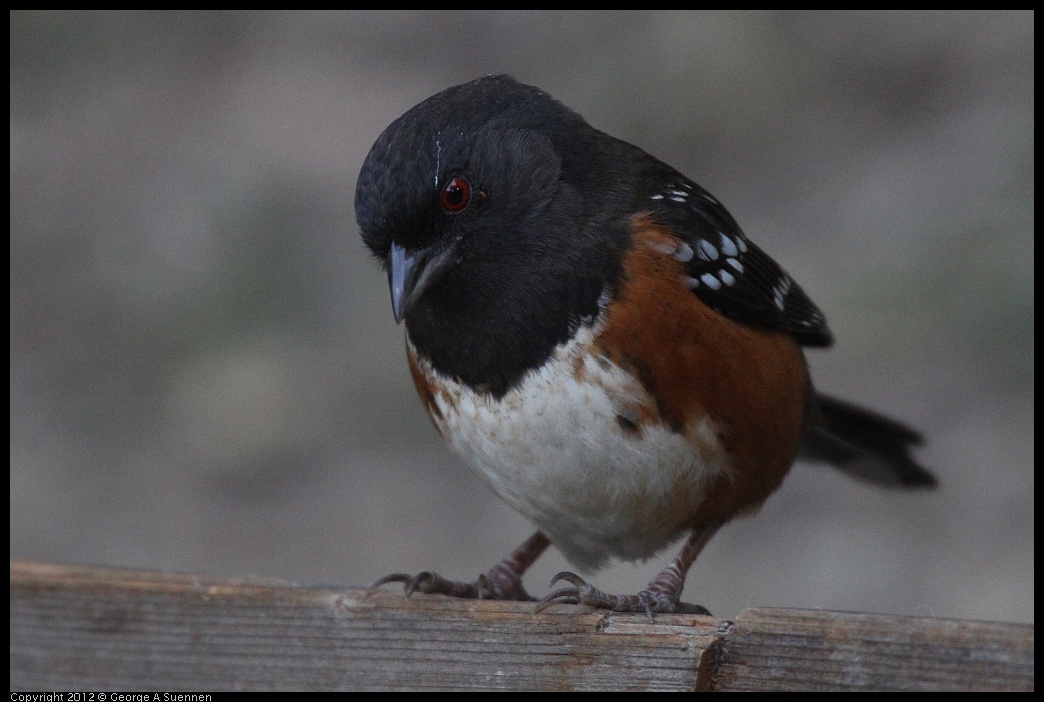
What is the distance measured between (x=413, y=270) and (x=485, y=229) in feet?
0.54

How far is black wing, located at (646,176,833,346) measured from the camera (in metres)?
2.35

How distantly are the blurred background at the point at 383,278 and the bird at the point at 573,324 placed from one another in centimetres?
182

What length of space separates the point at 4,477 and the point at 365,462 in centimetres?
129

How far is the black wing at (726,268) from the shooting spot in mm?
2350

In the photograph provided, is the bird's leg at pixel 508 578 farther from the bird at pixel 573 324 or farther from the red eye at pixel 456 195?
the red eye at pixel 456 195

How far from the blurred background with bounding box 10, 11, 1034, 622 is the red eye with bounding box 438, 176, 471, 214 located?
2195mm

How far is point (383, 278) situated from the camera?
505cm

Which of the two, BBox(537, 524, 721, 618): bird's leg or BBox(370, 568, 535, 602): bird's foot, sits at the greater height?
BBox(537, 524, 721, 618): bird's leg

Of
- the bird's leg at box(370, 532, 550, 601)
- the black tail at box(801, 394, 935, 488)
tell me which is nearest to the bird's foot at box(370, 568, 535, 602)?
the bird's leg at box(370, 532, 550, 601)

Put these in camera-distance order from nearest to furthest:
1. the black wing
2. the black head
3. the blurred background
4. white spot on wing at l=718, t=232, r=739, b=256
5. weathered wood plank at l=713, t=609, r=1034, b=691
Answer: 1. weathered wood plank at l=713, t=609, r=1034, b=691
2. the black head
3. the black wing
4. white spot on wing at l=718, t=232, r=739, b=256
5. the blurred background

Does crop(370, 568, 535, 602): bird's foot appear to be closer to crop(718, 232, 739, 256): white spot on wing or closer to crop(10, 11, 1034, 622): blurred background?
crop(718, 232, 739, 256): white spot on wing

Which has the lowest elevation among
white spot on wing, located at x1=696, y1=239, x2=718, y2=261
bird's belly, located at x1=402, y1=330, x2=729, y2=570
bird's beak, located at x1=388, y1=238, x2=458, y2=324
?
bird's belly, located at x1=402, y1=330, x2=729, y2=570

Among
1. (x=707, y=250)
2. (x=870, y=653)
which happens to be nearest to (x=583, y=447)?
(x=707, y=250)

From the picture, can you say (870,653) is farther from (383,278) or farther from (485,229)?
(383,278)
